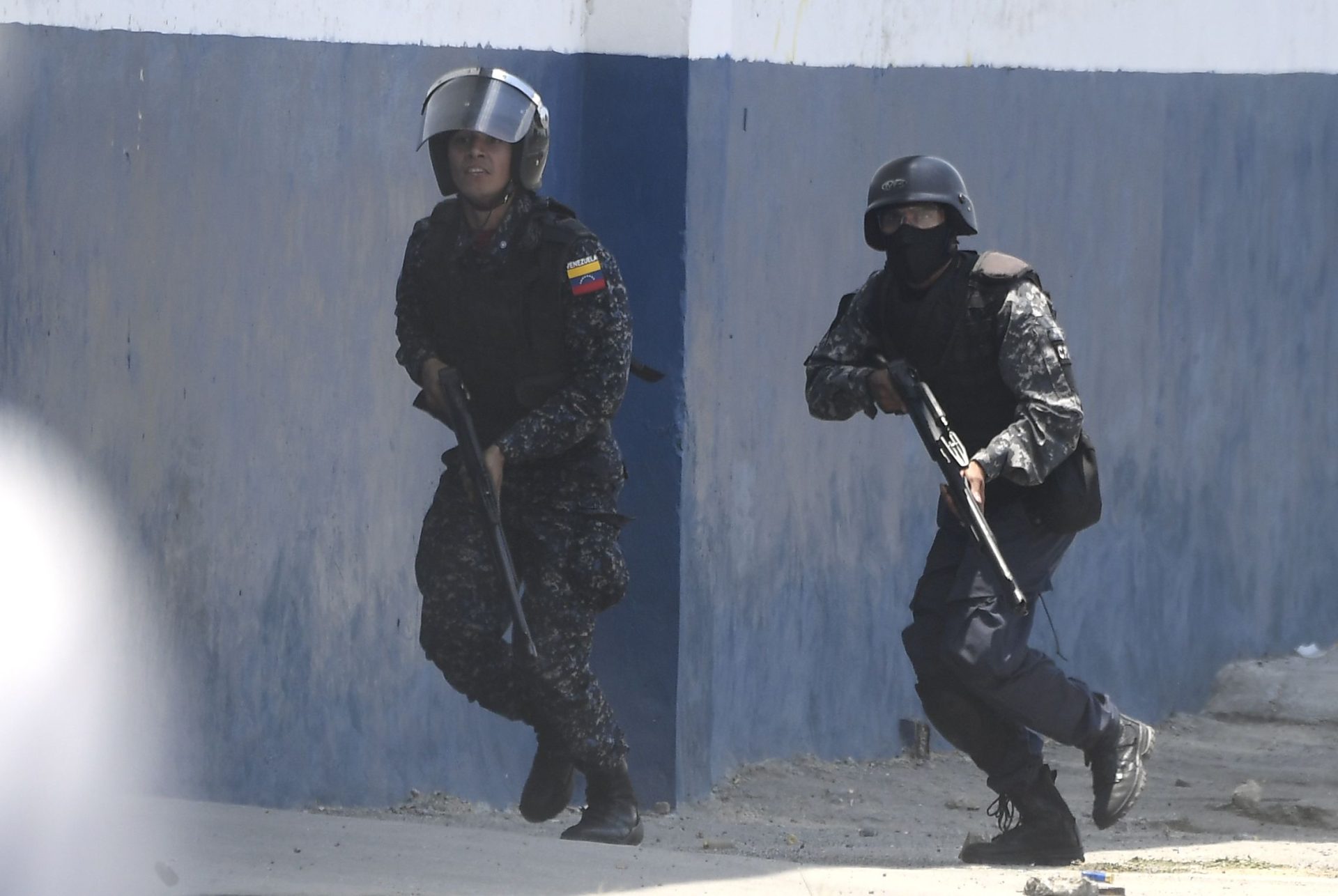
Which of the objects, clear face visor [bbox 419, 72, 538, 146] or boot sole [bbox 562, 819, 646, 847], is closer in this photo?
clear face visor [bbox 419, 72, 538, 146]

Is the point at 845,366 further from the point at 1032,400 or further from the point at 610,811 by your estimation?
the point at 610,811

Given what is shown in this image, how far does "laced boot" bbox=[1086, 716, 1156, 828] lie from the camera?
522 centimetres

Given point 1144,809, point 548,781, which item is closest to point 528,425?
point 548,781

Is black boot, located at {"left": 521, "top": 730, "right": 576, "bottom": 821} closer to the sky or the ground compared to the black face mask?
closer to the ground

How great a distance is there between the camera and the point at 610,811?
534 centimetres

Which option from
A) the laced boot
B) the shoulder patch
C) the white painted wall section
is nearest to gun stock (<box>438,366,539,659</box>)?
the white painted wall section

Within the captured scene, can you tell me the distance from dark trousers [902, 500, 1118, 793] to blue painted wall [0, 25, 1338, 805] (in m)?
1.11

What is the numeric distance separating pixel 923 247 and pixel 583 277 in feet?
2.59

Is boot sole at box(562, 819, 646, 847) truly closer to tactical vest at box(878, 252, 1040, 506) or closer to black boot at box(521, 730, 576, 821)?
black boot at box(521, 730, 576, 821)

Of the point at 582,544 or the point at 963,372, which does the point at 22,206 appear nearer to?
the point at 582,544

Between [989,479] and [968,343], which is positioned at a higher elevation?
[968,343]

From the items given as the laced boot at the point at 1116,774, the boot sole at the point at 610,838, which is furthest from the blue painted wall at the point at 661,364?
the laced boot at the point at 1116,774

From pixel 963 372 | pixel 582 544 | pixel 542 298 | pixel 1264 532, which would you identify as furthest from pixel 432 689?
pixel 1264 532

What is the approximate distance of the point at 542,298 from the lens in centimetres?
519
